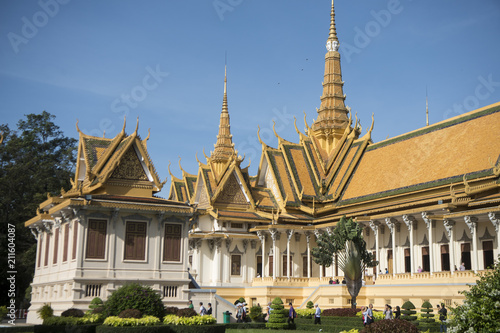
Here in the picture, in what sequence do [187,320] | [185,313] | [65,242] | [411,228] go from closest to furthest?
[187,320], [185,313], [65,242], [411,228]

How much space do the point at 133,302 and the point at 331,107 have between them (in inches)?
1369

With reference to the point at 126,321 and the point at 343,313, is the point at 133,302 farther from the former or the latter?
the point at 343,313

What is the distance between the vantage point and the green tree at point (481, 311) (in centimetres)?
1266

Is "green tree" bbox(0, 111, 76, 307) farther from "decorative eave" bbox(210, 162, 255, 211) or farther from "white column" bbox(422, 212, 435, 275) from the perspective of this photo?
"white column" bbox(422, 212, 435, 275)

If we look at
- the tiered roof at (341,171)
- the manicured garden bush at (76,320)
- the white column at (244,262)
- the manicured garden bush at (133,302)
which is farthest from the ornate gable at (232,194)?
the manicured garden bush at (133,302)

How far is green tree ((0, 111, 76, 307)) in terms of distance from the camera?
47.6m

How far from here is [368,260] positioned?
29859 millimetres

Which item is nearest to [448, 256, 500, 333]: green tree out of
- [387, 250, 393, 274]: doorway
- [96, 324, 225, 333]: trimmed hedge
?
[96, 324, 225, 333]: trimmed hedge

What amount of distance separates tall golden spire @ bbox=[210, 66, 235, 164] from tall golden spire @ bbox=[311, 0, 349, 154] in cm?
808

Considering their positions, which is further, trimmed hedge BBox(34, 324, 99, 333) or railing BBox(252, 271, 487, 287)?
railing BBox(252, 271, 487, 287)

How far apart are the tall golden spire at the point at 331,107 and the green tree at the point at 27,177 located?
2018 centimetres

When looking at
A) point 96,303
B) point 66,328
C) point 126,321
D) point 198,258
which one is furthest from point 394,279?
point 66,328

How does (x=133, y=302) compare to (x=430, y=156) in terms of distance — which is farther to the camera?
(x=430, y=156)

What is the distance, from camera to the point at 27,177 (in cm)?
5222
